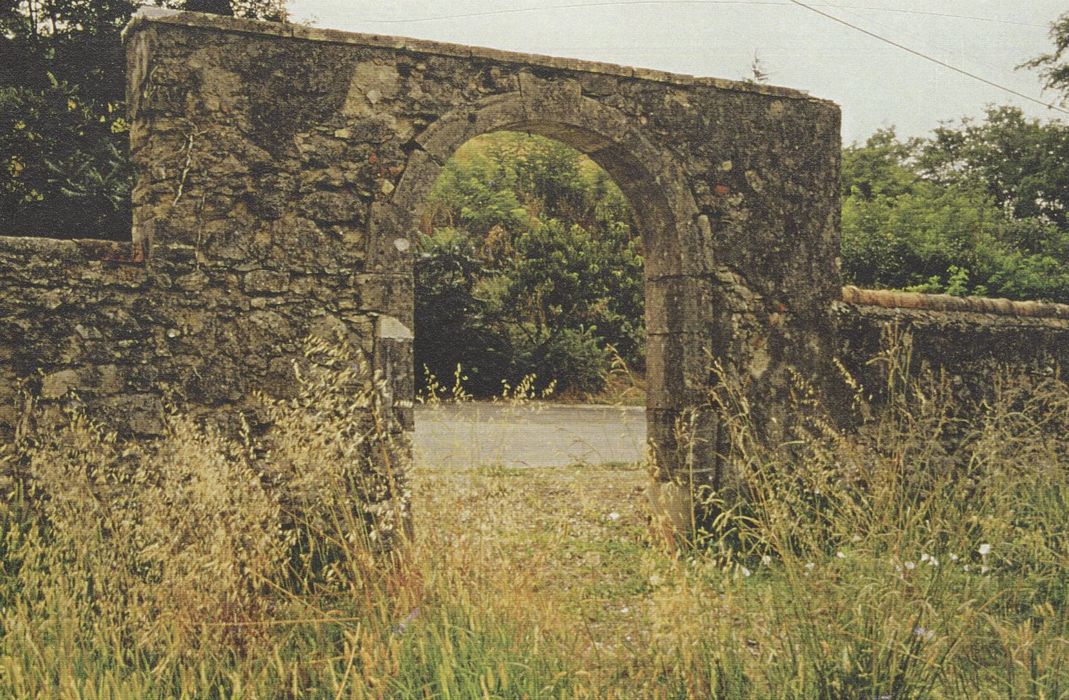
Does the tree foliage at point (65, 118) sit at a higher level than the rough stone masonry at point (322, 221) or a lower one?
higher

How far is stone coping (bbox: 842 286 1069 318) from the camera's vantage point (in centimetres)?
645

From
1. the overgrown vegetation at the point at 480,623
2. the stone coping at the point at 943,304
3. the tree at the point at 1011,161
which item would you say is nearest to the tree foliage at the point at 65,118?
the overgrown vegetation at the point at 480,623

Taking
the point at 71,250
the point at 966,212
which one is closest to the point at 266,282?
the point at 71,250

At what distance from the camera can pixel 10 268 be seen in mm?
4363

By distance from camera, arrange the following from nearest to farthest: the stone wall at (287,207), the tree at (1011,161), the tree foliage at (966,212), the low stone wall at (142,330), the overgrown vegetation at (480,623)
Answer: the overgrown vegetation at (480,623)
the low stone wall at (142,330)
the stone wall at (287,207)
the tree foliage at (966,212)
the tree at (1011,161)

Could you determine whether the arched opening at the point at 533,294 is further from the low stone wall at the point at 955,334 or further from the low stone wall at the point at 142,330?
the low stone wall at the point at 142,330

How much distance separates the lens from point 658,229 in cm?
590

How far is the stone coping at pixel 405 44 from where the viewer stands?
4672 millimetres

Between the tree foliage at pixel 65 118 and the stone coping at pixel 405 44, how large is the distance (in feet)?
14.8

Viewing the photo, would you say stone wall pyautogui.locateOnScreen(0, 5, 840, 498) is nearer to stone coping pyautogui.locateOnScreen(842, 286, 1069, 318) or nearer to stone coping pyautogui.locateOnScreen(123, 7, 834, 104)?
stone coping pyautogui.locateOnScreen(123, 7, 834, 104)

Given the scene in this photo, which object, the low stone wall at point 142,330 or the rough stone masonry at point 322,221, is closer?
the low stone wall at point 142,330

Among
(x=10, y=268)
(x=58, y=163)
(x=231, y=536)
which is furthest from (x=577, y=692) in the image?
(x=58, y=163)

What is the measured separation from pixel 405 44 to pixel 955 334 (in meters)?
4.53

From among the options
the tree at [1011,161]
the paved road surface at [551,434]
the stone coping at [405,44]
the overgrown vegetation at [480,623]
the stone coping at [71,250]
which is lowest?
the paved road surface at [551,434]
